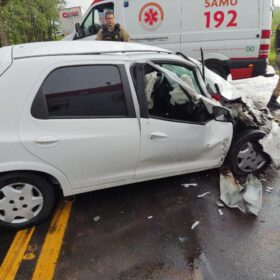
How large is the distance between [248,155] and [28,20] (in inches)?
641

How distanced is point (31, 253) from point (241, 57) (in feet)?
20.8

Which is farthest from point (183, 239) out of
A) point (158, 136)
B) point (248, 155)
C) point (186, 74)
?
point (186, 74)

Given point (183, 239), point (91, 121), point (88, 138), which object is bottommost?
point (183, 239)

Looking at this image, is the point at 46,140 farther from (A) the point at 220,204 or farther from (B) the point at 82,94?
(A) the point at 220,204

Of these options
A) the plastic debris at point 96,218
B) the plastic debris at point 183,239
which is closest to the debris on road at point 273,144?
the plastic debris at point 183,239

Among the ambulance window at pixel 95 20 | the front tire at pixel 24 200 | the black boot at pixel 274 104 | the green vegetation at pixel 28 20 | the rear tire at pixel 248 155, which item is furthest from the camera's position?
the green vegetation at pixel 28 20

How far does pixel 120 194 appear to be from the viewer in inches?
145

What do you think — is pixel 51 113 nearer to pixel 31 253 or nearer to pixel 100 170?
pixel 100 170

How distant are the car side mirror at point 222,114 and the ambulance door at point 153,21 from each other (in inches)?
182

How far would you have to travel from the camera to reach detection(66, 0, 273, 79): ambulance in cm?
707

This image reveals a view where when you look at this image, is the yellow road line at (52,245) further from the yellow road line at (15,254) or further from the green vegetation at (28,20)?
the green vegetation at (28,20)

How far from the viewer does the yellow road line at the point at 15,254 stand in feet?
8.59

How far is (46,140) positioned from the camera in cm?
280

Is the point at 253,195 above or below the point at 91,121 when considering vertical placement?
below
